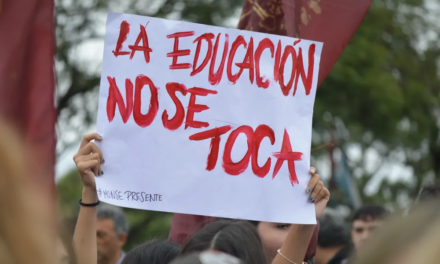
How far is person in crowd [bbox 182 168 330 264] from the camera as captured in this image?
2234mm

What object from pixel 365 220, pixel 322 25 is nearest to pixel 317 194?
pixel 322 25

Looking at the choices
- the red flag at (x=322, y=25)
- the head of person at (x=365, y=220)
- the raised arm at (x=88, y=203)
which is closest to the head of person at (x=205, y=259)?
the raised arm at (x=88, y=203)

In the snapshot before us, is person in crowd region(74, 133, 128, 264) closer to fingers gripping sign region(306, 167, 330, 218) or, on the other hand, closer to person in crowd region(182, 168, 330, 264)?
person in crowd region(182, 168, 330, 264)

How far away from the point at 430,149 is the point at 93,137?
11.6 meters

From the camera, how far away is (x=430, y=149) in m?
13.1

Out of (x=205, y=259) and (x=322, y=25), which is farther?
(x=322, y=25)

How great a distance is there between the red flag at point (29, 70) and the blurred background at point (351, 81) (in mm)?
7272

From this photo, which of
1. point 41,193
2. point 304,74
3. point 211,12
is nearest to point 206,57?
point 304,74

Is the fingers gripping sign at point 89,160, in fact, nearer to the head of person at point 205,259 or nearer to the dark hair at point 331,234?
the head of person at point 205,259

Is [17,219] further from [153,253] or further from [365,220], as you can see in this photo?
[365,220]

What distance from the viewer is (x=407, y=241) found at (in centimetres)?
105

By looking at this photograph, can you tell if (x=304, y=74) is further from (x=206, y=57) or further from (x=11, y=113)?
(x=11, y=113)

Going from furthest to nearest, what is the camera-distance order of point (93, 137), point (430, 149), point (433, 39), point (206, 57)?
point (430, 149)
point (433, 39)
point (206, 57)
point (93, 137)

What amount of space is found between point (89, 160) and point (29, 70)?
99cm
